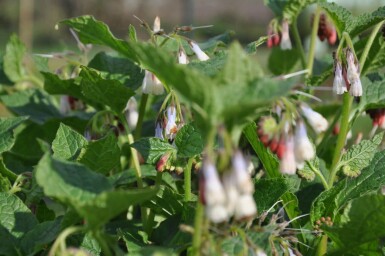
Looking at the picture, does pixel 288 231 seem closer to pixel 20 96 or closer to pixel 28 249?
pixel 28 249

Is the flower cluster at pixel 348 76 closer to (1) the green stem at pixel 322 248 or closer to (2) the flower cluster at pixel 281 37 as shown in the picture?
(1) the green stem at pixel 322 248

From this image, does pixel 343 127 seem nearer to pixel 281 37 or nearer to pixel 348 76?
pixel 348 76

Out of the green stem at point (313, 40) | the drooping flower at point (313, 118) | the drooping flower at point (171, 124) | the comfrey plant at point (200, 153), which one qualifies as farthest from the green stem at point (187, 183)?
the green stem at point (313, 40)

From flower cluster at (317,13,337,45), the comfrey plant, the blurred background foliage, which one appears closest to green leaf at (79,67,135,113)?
the comfrey plant

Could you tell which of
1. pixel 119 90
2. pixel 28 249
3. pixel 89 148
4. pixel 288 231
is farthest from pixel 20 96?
pixel 288 231

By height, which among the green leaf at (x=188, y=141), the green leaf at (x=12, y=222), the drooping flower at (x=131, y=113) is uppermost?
the green leaf at (x=188, y=141)
